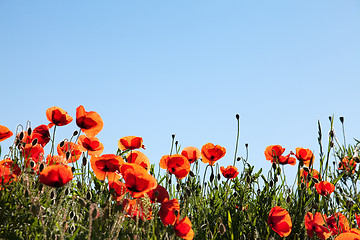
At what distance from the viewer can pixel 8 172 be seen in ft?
8.06

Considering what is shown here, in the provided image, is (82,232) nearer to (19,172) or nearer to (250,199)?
(19,172)

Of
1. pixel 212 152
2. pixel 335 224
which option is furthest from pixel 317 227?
pixel 212 152

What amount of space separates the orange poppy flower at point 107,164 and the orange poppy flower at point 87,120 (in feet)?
1.12

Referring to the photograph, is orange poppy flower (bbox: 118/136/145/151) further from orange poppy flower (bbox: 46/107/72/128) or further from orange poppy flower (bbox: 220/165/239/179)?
orange poppy flower (bbox: 220/165/239/179)

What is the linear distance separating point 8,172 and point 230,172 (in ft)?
5.83

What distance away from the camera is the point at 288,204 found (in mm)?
3170

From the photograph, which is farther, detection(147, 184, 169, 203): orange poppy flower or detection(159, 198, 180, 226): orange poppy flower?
detection(147, 184, 169, 203): orange poppy flower

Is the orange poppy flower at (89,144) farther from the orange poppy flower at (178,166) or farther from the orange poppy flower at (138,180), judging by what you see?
the orange poppy flower at (138,180)

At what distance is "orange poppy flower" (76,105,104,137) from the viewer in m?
2.67

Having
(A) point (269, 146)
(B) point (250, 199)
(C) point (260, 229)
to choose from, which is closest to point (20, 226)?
(C) point (260, 229)

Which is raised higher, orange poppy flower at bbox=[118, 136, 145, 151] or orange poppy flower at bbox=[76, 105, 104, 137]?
orange poppy flower at bbox=[76, 105, 104, 137]

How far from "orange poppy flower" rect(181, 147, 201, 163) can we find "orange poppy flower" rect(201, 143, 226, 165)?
0.21 ft

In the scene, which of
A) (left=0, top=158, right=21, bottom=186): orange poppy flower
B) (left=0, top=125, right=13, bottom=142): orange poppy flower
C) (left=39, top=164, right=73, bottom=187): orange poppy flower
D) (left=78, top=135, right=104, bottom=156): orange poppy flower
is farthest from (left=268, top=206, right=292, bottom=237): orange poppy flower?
(left=0, top=125, right=13, bottom=142): orange poppy flower

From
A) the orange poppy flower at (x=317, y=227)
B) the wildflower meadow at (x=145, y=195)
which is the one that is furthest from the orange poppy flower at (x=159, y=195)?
the orange poppy flower at (x=317, y=227)
